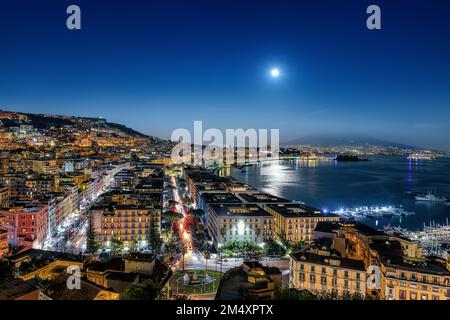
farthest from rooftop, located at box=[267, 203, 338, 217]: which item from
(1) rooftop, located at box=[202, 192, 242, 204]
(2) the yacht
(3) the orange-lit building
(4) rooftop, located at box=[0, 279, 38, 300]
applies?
(2) the yacht

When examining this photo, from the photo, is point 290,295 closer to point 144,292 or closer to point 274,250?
point 144,292

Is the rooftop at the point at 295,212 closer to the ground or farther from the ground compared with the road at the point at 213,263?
farther from the ground

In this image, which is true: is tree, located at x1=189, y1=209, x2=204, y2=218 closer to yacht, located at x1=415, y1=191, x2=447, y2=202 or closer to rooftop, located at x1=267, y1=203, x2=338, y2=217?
rooftop, located at x1=267, y1=203, x2=338, y2=217

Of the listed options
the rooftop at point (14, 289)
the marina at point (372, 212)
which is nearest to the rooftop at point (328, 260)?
the rooftop at point (14, 289)

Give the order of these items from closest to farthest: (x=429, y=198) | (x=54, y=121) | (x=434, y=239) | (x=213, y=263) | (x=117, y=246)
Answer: (x=213, y=263) < (x=117, y=246) < (x=434, y=239) < (x=429, y=198) < (x=54, y=121)

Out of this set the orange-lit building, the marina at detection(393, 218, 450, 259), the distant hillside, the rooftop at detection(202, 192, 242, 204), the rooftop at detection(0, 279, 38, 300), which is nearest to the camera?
the rooftop at detection(0, 279, 38, 300)

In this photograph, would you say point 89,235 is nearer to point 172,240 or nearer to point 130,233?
point 130,233

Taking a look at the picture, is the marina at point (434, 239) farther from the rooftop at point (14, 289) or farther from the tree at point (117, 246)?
the rooftop at point (14, 289)

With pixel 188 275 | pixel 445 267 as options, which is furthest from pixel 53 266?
pixel 445 267

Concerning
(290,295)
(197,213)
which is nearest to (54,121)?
(197,213)

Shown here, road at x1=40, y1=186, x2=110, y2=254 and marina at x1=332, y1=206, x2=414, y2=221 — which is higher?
road at x1=40, y1=186, x2=110, y2=254

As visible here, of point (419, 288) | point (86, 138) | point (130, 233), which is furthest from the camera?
point (86, 138)
